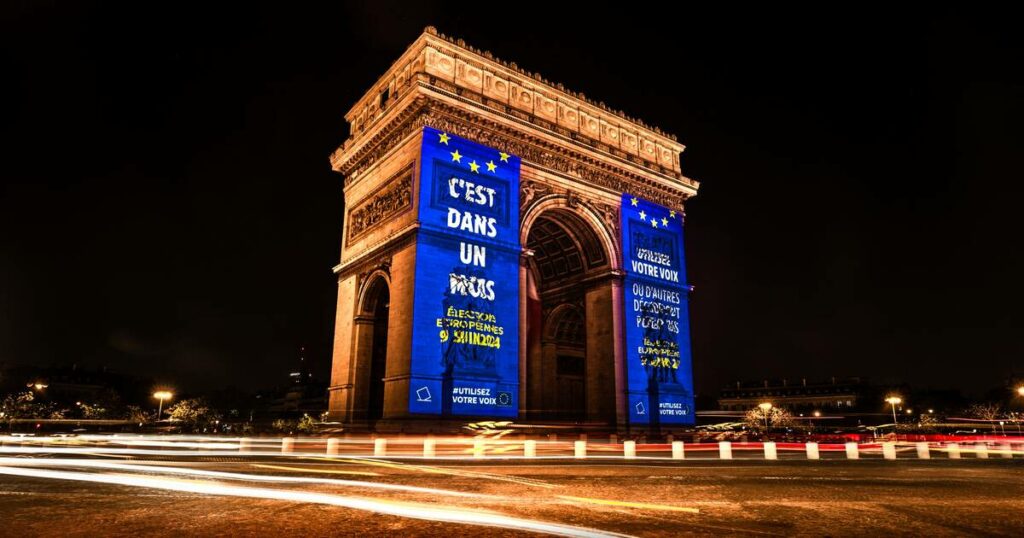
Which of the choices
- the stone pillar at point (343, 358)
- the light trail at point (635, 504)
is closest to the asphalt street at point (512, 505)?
the light trail at point (635, 504)

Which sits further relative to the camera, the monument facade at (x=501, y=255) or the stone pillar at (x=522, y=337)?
the stone pillar at (x=522, y=337)

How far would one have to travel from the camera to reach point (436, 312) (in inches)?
1075

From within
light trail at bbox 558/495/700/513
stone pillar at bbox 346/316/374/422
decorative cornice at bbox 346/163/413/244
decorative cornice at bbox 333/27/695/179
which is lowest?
light trail at bbox 558/495/700/513

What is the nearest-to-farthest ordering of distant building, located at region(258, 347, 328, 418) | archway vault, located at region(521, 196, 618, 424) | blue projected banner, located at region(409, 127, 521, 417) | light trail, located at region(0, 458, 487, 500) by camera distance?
1. light trail, located at region(0, 458, 487, 500)
2. blue projected banner, located at region(409, 127, 521, 417)
3. archway vault, located at region(521, 196, 618, 424)
4. distant building, located at region(258, 347, 328, 418)

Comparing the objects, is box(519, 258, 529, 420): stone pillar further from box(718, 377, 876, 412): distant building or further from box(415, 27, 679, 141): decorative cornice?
box(718, 377, 876, 412): distant building

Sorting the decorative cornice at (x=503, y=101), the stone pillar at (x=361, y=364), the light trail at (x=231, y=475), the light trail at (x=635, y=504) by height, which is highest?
the decorative cornice at (x=503, y=101)

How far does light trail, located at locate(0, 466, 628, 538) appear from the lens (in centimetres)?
563

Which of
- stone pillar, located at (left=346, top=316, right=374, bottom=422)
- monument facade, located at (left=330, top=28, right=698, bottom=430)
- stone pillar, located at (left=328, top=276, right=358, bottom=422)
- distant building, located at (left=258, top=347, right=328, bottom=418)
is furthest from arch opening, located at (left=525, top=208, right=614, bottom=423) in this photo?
distant building, located at (left=258, top=347, right=328, bottom=418)

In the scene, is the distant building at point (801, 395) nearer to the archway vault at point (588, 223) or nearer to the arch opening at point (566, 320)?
the arch opening at point (566, 320)

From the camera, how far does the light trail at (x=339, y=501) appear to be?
563 centimetres

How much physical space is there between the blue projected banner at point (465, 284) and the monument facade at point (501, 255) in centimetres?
7

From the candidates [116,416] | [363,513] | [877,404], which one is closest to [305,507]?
[363,513]

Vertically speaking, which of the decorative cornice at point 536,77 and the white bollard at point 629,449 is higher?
the decorative cornice at point 536,77

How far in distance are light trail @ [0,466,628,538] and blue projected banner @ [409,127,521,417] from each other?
1605 centimetres
